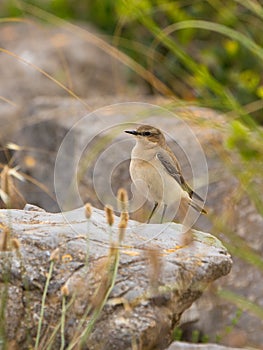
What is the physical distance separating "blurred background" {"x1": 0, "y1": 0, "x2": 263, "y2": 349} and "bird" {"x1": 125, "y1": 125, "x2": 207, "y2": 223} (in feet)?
0.50

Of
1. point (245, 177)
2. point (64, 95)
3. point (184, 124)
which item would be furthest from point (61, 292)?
point (64, 95)

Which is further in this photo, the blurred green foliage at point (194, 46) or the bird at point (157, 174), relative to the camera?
the blurred green foliage at point (194, 46)

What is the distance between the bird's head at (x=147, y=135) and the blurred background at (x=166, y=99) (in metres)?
0.13

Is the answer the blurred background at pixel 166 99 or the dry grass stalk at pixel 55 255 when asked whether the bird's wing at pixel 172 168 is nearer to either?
the blurred background at pixel 166 99

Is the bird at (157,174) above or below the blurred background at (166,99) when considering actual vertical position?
below

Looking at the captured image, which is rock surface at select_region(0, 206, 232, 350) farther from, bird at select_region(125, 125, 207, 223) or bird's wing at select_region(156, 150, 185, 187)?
bird's wing at select_region(156, 150, 185, 187)

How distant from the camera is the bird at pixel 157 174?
491 centimetres

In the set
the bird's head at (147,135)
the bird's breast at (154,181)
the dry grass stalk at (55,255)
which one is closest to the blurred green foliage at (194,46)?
the bird's head at (147,135)

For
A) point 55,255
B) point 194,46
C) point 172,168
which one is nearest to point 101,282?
point 55,255

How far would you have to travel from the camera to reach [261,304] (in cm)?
671

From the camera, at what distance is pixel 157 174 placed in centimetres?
495

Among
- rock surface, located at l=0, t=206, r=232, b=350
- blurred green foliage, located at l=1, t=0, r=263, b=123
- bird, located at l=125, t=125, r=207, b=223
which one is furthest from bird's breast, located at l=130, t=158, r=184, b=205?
blurred green foliage, located at l=1, t=0, r=263, b=123

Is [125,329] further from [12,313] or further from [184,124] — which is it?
[184,124]

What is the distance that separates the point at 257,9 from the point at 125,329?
67.8 inches
